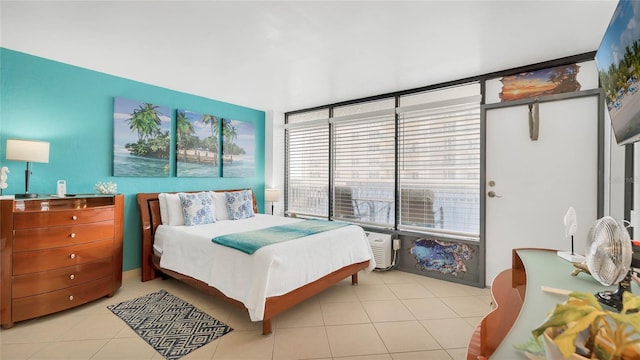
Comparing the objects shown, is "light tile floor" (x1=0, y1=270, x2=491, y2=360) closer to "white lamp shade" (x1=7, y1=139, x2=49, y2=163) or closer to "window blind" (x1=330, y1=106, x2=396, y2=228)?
"window blind" (x1=330, y1=106, x2=396, y2=228)

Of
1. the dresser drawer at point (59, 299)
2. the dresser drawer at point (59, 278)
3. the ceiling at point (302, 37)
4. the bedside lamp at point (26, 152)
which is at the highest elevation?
the ceiling at point (302, 37)

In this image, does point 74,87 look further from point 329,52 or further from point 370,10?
point 370,10

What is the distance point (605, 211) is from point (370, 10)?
9.21 feet

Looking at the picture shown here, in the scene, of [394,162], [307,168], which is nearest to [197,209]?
[307,168]

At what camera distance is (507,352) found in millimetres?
815

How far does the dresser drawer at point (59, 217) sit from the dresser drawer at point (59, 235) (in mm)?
39

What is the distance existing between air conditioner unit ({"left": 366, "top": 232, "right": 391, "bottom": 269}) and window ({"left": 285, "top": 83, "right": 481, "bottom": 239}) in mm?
303

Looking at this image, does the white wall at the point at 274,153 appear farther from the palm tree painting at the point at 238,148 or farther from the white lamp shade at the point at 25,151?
the white lamp shade at the point at 25,151

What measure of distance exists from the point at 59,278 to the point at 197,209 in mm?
1401

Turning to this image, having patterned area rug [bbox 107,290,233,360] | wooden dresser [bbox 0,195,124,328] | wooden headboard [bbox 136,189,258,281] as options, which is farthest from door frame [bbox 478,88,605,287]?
wooden dresser [bbox 0,195,124,328]

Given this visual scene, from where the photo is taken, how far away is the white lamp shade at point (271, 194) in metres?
4.73

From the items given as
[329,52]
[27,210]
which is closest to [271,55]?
[329,52]

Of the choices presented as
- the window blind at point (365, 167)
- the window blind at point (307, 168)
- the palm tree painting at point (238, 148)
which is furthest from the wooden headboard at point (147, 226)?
the window blind at point (365, 167)

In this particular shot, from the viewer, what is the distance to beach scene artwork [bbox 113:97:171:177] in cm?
336
